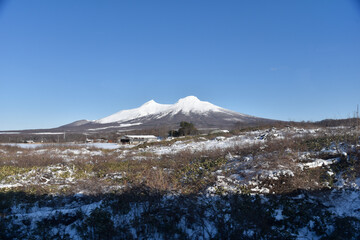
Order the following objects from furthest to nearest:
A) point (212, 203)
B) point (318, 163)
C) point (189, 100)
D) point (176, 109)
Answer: point (189, 100) < point (176, 109) < point (318, 163) < point (212, 203)

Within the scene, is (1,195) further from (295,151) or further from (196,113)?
(196,113)

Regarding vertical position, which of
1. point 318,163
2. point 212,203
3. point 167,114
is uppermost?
point 167,114

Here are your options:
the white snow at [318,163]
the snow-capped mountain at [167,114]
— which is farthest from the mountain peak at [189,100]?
the white snow at [318,163]

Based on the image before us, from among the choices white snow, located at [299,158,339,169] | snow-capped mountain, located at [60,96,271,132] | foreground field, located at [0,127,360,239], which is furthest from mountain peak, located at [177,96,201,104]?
white snow, located at [299,158,339,169]

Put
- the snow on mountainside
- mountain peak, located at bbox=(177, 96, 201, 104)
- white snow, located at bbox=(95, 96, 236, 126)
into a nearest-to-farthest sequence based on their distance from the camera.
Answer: the snow on mountainside
white snow, located at bbox=(95, 96, 236, 126)
mountain peak, located at bbox=(177, 96, 201, 104)

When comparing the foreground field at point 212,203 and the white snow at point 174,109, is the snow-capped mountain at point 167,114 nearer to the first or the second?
the white snow at point 174,109

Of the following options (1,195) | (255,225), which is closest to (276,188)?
(255,225)

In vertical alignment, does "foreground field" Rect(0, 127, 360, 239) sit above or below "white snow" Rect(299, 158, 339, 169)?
below

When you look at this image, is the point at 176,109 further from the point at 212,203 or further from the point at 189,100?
the point at 212,203

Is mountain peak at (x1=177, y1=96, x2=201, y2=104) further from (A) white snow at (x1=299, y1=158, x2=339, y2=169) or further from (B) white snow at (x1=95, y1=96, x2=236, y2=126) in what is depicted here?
(A) white snow at (x1=299, y1=158, x2=339, y2=169)

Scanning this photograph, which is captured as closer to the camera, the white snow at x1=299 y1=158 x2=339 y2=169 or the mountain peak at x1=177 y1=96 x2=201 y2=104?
the white snow at x1=299 y1=158 x2=339 y2=169

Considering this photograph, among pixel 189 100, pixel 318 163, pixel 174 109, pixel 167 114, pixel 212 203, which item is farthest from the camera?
pixel 189 100

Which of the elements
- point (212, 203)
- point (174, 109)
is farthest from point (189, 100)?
point (212, 203)

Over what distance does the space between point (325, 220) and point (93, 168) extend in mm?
8442
